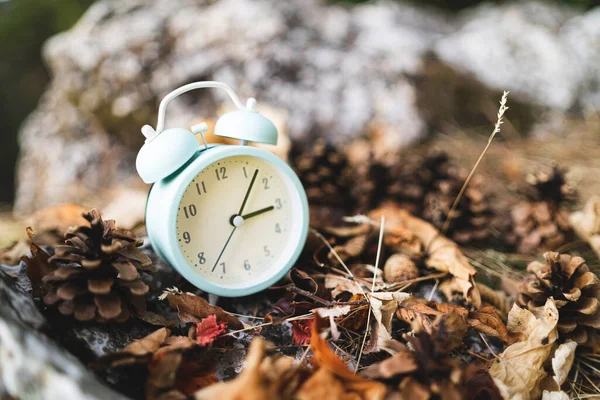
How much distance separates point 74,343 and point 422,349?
78cm

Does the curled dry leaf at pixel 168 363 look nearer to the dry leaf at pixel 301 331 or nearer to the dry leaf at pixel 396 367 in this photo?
the dry leaf at pixel 301 331

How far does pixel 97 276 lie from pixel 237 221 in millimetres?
415

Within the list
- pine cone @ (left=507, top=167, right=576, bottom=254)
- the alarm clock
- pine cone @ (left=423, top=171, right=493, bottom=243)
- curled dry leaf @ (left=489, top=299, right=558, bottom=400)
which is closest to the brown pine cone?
pine cone @ (left=423, top=171, right=493, bottom=243)

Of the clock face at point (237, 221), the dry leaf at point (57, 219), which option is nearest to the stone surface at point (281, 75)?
the dry leaf at point (57, 219)

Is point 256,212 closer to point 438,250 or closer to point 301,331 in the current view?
point 301,331

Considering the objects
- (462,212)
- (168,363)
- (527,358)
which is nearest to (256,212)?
(168,363)

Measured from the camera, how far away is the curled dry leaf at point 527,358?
1.08 meters

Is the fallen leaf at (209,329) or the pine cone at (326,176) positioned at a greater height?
the fallen leaf at (209,329)

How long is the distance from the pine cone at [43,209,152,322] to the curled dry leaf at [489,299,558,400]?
2.98 ft

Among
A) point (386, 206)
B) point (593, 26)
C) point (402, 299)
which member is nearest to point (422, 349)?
point (402, 299)

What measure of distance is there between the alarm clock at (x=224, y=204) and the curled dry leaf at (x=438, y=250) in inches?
18.6

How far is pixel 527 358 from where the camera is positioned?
1.12m

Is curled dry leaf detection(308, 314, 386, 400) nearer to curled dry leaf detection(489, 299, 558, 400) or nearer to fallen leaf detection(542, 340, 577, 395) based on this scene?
curled dry leaf detection(489, 299, 558, 400)

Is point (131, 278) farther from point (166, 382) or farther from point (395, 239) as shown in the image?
point (395, 239)
